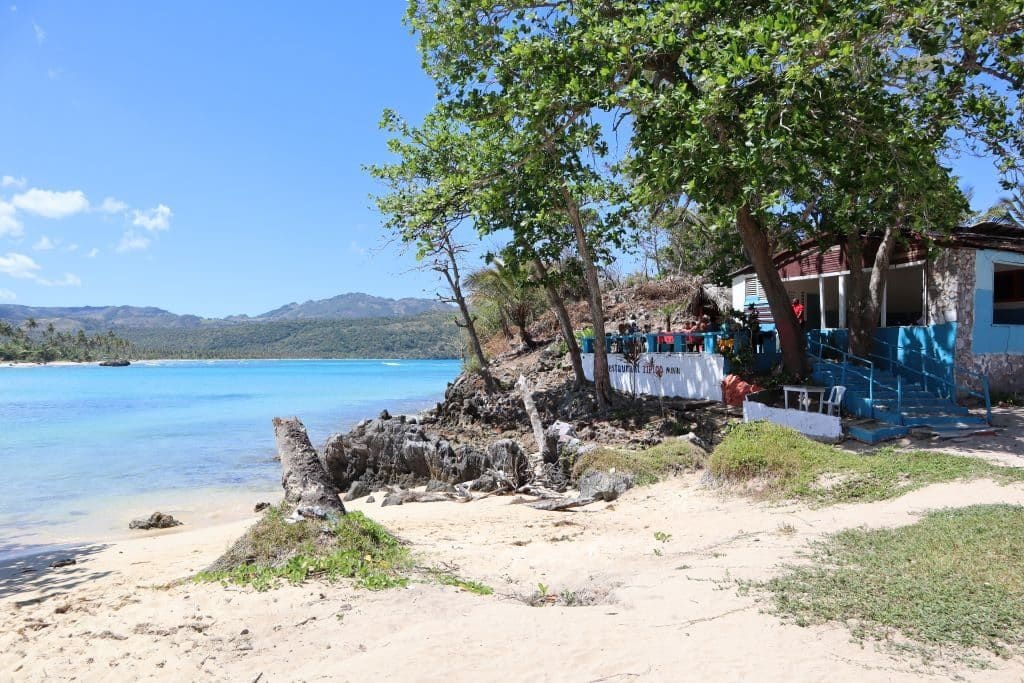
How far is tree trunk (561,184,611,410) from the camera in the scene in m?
16.4

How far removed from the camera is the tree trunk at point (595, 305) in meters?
16.4

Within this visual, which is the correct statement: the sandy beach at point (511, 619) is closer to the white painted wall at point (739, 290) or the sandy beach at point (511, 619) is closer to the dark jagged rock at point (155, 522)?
the dark jagged rock at point (155, 522)

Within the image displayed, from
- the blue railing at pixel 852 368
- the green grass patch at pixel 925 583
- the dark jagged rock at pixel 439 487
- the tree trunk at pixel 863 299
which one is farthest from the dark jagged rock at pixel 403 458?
the tree trunk at pixel 863 299

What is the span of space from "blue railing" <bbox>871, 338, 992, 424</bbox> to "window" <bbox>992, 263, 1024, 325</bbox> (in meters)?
3.67

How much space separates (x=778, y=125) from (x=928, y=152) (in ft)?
9.48

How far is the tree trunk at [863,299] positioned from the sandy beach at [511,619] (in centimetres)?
790

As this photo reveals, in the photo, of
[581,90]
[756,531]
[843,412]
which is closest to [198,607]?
[756,531]

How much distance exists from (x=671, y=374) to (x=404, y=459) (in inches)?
294

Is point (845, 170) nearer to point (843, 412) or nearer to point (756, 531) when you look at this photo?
point (843, 412)

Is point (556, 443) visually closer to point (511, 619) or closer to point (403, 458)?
point (403, 458)

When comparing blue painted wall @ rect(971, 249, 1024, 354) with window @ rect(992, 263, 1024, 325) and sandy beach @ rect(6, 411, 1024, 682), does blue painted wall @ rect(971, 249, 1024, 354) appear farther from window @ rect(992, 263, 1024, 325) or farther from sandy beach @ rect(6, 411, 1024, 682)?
sandy beach @ rect(6, 411, 1024, 682)

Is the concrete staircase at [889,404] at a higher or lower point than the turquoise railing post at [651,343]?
lower

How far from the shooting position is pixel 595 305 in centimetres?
1708

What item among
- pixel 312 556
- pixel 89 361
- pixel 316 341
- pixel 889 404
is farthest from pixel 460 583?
pixel 316 341
